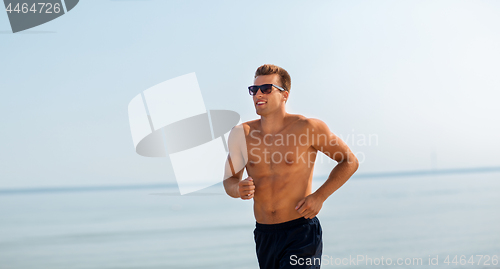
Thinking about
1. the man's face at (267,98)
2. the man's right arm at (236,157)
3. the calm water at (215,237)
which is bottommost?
the calm water at (215,237)

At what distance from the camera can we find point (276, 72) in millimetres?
→ 4059

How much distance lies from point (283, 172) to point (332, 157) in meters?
0.45

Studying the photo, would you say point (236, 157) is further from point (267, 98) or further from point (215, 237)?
point (215, 237)

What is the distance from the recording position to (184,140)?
7.69 meters

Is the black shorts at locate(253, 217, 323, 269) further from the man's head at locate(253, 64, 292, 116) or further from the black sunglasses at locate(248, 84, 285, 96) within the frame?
the black sunglasses at locate(248, 84, 285, 96)

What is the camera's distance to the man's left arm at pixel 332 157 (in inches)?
148

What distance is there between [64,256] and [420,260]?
631 centimetres

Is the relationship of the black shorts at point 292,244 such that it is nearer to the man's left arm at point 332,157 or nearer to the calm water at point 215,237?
the man's left arm at point 332,157

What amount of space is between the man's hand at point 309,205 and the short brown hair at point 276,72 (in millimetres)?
1002

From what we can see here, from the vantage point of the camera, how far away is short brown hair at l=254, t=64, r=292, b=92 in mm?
4055

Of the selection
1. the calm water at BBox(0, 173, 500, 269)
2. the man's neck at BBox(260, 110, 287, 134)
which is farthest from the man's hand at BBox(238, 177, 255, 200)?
the calm water at BBox(0, 173, 500, 269)

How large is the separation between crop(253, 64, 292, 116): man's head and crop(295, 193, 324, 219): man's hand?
0.83 metres

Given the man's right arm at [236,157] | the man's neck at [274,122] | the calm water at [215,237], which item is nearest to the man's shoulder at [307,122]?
the man's neck at [274,122]

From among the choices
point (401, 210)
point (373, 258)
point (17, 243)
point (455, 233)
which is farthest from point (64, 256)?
point (401, 210)
